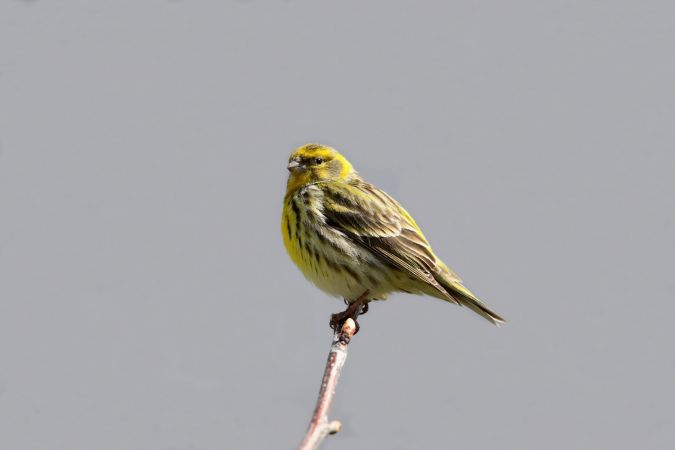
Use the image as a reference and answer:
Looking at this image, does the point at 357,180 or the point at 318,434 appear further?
the point at 357,180

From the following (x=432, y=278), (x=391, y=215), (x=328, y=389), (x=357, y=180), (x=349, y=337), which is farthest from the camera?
(x=357, y=180)

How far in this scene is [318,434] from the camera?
4.15 metres

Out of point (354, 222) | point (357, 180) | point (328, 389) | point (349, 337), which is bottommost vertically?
point (328, 389)

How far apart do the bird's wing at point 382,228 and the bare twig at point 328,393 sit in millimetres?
2229

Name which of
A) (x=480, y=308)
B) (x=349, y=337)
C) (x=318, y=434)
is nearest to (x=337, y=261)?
(x=480, y=308)

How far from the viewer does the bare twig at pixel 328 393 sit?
4098 millimetres

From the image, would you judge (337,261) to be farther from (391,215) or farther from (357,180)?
(357,180)

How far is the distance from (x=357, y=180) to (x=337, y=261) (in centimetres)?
150

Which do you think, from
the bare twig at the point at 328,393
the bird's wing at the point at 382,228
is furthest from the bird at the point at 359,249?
the bare twig at the point at 328,393

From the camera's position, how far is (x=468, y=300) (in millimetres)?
8367

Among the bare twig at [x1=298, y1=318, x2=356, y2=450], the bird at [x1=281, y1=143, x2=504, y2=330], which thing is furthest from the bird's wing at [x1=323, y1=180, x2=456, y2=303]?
the bare twig at [x1=298, y1=318, x2=356, y2=450]

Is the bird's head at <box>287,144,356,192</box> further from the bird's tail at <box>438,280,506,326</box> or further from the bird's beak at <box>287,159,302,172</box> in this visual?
the bird's tail at <box>438,280,506,326</box>

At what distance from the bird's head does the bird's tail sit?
5.93 feet

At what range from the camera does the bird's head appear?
9.16 metres
